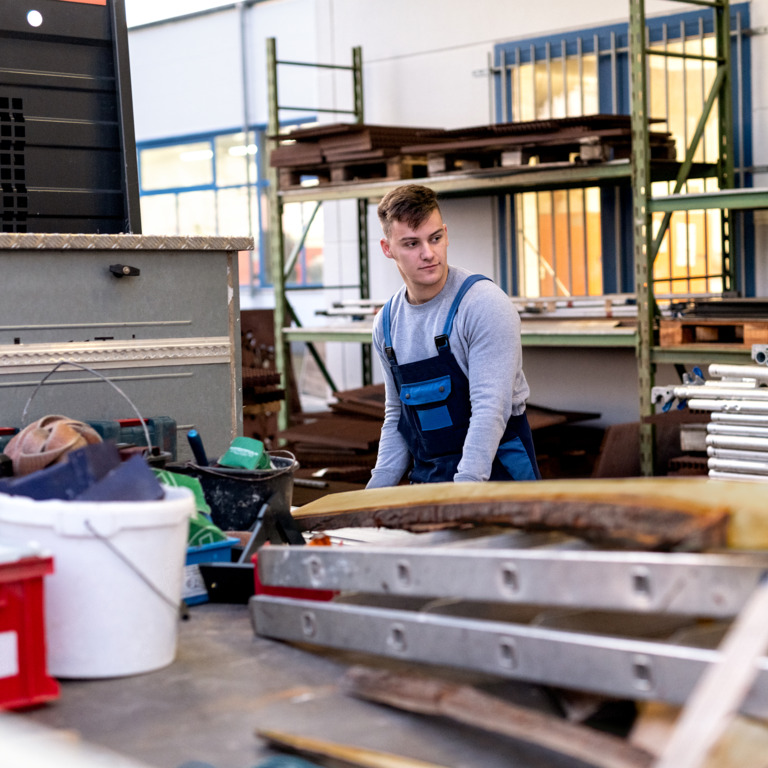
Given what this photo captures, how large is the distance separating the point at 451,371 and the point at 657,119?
11.2 feet

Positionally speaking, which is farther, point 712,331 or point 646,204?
point 646,204

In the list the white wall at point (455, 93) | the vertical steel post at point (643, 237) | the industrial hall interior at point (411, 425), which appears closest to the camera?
the industrial hall interior at point (411, 425)

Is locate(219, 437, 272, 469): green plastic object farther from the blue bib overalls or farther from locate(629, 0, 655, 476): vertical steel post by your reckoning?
locate(629, 0, 655, 476): vertical steel post

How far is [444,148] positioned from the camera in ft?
20.9

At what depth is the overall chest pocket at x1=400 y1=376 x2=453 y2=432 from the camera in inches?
136

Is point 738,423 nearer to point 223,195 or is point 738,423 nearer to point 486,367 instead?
point 486,367

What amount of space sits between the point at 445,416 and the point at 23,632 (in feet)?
7.12

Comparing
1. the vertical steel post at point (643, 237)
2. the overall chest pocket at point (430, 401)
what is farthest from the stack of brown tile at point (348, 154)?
the overall chest pocket at point (430, 401)

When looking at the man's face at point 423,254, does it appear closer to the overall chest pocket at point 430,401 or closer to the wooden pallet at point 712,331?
the overall chest pocket at point 430,401

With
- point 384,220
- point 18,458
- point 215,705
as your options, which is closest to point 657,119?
point 384,220

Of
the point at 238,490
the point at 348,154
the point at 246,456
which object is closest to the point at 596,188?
the point at 348,154

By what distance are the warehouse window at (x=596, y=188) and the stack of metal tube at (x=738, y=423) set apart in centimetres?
221

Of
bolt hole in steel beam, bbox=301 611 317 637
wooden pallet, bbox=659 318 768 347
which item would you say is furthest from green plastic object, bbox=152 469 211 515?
wooden pallet, bbox=659 318 768 347

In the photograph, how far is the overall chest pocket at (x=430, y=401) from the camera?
3.44 meters
